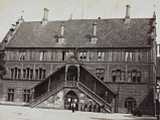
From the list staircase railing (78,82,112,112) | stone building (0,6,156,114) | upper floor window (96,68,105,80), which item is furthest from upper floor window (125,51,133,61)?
staircase railing (78,82,112,112)

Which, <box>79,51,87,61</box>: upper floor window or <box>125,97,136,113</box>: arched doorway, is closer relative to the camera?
<box>125,97,136,113</box>: arched doorway

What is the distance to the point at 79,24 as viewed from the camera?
41.5 metres

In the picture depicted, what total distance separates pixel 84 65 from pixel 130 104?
7.06 meters

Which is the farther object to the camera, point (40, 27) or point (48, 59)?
point (40, 27)

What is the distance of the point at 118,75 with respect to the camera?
35969mm

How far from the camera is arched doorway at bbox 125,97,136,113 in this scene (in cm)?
3485

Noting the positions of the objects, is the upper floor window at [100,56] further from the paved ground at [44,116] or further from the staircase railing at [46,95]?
the paved ground at [44,116]

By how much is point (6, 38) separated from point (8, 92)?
761cm

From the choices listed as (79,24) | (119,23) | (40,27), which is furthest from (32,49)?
(119,23)

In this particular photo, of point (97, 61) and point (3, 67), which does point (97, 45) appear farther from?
point (3, 67)

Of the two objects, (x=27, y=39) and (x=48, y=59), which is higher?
(x=27, y=39)

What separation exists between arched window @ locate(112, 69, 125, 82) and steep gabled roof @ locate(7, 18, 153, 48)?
10.1ft

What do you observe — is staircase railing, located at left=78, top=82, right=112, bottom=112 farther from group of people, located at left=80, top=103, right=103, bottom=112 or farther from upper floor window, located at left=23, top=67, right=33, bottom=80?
upper floor window, located at left=23, top=67, right=33, bottom=80

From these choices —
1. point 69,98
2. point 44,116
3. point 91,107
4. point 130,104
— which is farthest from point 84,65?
point 44,116
